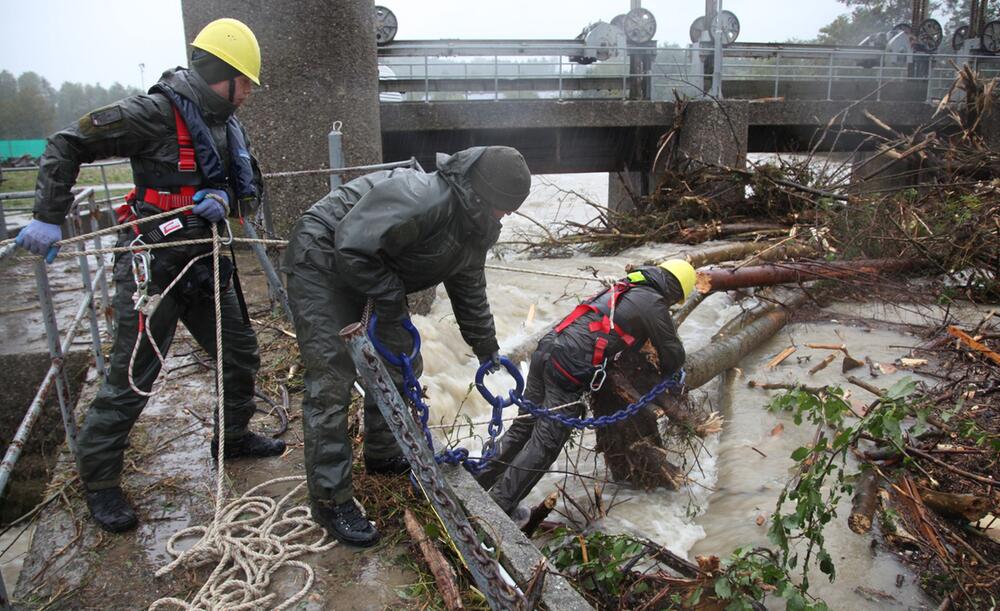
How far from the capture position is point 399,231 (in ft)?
10.2

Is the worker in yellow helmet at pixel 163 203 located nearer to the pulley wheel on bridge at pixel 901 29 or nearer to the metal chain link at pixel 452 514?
the metal chain link at pixel 452 514

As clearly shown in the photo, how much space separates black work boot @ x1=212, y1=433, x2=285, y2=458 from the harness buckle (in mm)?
2008

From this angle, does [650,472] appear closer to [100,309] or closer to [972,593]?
[972,593]

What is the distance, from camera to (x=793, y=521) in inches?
128

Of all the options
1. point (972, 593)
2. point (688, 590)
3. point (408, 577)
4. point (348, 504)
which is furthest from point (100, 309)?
point (972, 593)

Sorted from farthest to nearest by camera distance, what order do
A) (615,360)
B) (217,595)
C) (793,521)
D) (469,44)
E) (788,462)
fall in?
(469,44) → (788,462) → (615,360) → (793,521) → (217,595)

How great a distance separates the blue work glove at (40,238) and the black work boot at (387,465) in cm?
177

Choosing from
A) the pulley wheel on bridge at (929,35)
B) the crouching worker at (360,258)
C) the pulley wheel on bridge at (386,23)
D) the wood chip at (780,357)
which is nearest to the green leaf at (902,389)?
the crouching worker at (360,258)

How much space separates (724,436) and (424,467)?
404 cm

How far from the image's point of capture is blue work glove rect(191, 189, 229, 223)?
3415 millimetres

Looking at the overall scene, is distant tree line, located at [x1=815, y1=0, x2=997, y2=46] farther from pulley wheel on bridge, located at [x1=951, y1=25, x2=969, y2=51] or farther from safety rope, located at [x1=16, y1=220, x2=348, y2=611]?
safety rope, located at [x1=16, y1=220, x2=348, y2=611]

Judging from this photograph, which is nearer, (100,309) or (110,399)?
(110,399)

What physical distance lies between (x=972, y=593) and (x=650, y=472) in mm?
2163

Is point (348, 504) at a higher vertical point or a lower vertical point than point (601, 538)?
higher
